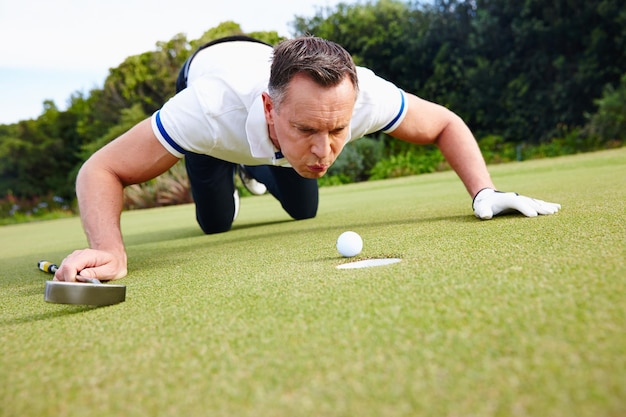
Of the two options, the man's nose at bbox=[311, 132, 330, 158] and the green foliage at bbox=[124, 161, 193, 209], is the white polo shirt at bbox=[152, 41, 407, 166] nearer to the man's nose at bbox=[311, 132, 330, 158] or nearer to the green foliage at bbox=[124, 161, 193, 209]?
the man's nose at bbox=[311, 132, 330, 158]

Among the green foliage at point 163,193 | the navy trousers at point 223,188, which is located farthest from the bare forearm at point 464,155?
the green foliage at point 163,193

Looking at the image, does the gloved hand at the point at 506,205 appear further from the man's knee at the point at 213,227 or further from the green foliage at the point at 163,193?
the green foliage at the point at 163,193

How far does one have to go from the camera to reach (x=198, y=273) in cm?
252

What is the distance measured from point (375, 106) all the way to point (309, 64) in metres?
0.68

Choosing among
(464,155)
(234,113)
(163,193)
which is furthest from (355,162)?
(234,113)

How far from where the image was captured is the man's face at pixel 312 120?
8.42 ft

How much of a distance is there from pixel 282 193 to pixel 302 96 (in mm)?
2415

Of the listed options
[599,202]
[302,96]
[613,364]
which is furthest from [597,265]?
[599,202]

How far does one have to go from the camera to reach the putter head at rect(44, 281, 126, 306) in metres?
1.83

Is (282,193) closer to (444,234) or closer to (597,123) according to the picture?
(444,234)

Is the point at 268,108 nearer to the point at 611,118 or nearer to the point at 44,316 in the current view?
the point at 44,316

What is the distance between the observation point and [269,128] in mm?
2959

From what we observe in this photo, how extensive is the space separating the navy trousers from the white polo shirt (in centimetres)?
106

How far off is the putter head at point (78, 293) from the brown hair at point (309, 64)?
1285 mm
